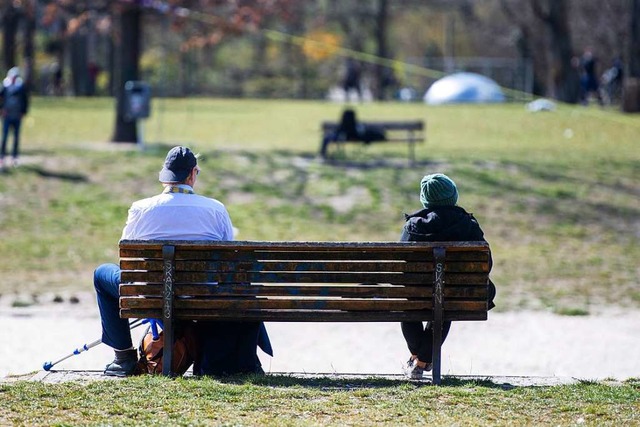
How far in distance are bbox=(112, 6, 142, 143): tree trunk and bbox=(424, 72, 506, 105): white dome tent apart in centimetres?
2064

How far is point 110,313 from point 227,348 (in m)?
0.69

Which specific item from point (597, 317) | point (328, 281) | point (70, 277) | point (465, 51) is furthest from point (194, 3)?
point (465, 51)

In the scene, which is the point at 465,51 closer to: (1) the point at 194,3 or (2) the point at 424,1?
(2) the point at 424,1

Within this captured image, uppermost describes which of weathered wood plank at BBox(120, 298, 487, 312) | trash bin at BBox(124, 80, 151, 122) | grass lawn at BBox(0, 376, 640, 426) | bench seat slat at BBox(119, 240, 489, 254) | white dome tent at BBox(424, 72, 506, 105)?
white dome tent at BBox(424, 72, 506, 105)

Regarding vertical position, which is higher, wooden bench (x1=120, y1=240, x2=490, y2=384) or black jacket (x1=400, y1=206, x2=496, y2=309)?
black jacket (x1=400, y1=206, x2=496, y2=309)

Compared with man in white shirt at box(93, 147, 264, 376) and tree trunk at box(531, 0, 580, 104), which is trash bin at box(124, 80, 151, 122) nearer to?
man in white shirt at box(93, 147, 264, 376)

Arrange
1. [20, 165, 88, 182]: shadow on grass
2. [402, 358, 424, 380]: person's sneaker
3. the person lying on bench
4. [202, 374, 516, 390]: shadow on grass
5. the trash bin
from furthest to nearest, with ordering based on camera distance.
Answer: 1. the trash bin
2. the person lying on bench
3. [20, 165, 88, 182]: shadow on grass
4. [402, 358, 424, 380]: person's sneaker
5. [202, 374, 516, 390]: shadow on grass

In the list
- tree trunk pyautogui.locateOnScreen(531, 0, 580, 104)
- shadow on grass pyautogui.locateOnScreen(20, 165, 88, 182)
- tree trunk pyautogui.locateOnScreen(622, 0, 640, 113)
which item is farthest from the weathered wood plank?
tree trunk pyautogui.locateOnScreen(531, 0, 580, 104)

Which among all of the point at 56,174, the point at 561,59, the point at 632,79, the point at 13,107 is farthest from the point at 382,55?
the point at 56,174

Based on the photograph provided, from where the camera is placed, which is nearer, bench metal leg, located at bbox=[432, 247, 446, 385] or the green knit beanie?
bench metal leg, located at bbox=[432, 247, 446, 385]

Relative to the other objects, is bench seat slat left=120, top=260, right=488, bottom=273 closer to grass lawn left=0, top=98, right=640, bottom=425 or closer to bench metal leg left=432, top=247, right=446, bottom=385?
bench metal leg left=432, top=247, right=446, bottom=385

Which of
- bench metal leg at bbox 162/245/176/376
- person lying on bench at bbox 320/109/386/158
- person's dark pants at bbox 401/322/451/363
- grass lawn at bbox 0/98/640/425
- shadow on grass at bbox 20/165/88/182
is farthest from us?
person lying on bench at bbox 320/109/386/158

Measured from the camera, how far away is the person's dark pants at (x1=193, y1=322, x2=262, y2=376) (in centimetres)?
686

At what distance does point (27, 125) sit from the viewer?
Answer: 93.9 ft
